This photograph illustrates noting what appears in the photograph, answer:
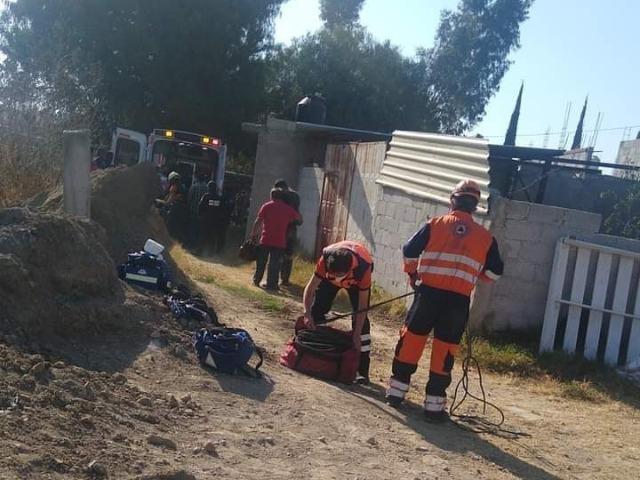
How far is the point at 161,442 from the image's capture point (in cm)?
412

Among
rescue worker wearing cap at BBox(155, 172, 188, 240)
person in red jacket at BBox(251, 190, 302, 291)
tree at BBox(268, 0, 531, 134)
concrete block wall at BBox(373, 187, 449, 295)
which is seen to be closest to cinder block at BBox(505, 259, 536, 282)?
concrete block wall at BBox(373, 187, 449, 295)

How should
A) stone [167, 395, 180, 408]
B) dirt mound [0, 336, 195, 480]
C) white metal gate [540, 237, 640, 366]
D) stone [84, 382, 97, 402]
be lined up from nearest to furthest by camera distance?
1. dirt mound [0, 336, 195, 480]
2. stone [84, 382, 97, 402]
3. stone [167, 395, 180, 408]
4. white metal gate [540, 237, 640, 366]

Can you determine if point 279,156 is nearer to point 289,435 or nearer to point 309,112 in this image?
point 309,112

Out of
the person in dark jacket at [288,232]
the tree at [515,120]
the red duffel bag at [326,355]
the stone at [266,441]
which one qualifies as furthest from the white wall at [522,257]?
the tree at [515,120]

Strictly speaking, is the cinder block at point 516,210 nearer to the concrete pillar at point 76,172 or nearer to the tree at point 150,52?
the concrete pillar at point 76,172

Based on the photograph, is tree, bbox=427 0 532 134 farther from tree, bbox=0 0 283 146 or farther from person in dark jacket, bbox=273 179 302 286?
person in dark jacket, bbox=273 179 302 286

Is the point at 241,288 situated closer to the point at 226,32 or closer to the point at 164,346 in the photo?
the point at 164,346

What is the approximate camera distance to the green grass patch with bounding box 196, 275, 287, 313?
9883 millimetres

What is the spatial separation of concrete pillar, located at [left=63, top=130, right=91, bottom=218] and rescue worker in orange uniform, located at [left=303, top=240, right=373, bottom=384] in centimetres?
310

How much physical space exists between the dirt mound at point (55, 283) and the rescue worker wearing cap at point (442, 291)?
7.09 ft

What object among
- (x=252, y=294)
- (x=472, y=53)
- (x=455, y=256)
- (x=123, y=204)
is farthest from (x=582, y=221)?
(x=472, y=53)

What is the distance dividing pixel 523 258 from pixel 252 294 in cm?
382

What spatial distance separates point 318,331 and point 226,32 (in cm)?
1981

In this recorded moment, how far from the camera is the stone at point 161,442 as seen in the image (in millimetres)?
4094
